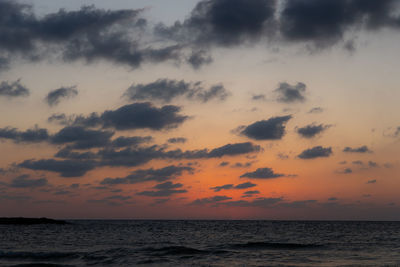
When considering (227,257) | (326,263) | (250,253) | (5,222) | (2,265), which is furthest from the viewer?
(5,222)

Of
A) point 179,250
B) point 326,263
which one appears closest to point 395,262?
point 326,263

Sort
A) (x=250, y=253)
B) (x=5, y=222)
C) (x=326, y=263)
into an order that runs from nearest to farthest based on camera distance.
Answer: (x=326, y=263) < (x=250, y=253) < (x=5, y=222)

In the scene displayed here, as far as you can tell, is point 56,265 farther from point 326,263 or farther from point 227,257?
point 326,263

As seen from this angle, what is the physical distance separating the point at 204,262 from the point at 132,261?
7129 mm

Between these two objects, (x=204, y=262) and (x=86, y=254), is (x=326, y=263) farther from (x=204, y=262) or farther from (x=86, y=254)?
(x=86, y=254)

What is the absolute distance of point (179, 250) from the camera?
49.5 m

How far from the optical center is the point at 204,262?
39062mm

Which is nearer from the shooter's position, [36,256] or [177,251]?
[36,256]

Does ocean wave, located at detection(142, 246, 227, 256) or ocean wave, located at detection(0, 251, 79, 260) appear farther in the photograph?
ocean wave, located at detection(142, 246, 227, 256)

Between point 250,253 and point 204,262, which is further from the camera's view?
point 250,253

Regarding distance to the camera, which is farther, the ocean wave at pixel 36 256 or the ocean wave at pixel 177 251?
the ocean wave at pixel 177 251

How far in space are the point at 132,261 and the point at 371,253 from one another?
2794cm

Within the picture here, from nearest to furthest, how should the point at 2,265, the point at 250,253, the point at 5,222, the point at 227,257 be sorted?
the point at 2,265 < the point at 227,257 < the point at 250,253 < the point at 5,222

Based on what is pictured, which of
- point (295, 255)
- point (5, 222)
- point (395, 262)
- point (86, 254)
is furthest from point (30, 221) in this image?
point (395, 262)
